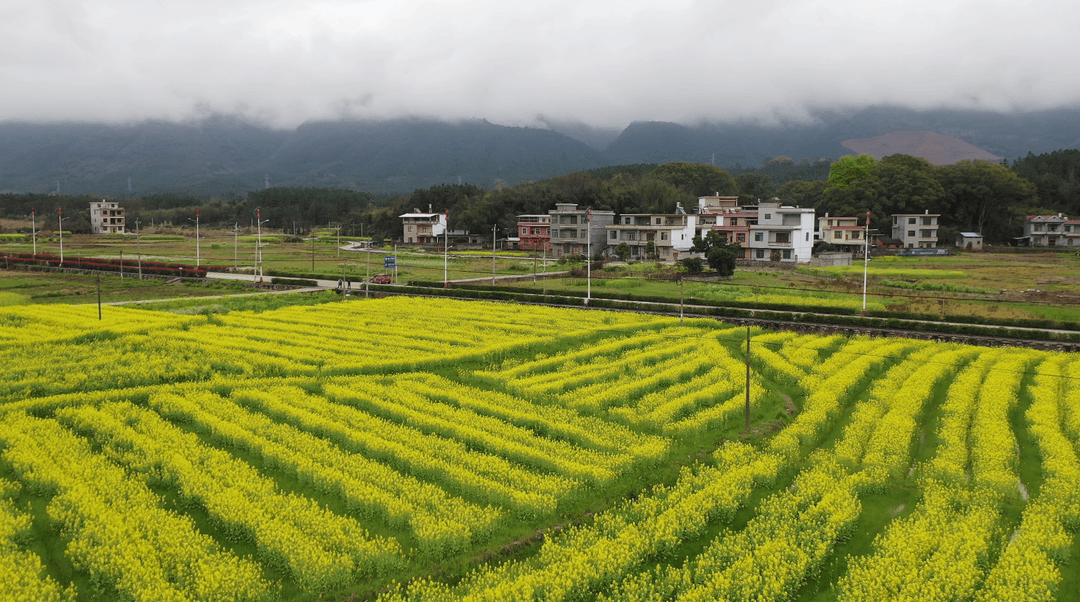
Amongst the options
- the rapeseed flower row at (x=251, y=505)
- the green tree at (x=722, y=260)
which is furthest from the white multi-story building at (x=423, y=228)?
the rapeseed flower row at (x=251, y=505)

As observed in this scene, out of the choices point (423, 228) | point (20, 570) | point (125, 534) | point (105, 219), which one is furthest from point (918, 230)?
point (105, 219)

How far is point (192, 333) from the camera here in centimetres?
3475

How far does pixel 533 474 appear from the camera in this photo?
59.0ft

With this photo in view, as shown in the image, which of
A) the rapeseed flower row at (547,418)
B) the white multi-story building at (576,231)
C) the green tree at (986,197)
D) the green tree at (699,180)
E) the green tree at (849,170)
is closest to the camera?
the rapeseed flower row at (547,418)

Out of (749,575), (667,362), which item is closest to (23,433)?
(749,575)

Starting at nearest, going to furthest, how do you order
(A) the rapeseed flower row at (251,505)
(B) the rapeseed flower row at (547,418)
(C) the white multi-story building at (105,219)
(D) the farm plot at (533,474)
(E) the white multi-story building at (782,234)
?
1. (D) the farm plot at (533,474)
2. (A) the rapeseed flower row at (251,505)
3. (B) the rapeseed flower row at (547,418)
4. (E) the white multi-story building at (782,234)
5. (C) the white multi-story building at (105,219)

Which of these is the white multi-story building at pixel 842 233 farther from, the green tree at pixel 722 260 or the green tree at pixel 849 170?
the green tree at pixel 722 260

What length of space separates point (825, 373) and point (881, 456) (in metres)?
9.12

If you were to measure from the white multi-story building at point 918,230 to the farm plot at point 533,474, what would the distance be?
73.9 metres

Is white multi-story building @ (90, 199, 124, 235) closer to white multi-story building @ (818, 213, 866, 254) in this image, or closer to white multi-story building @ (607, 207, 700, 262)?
white multi-story building @ (607, 207, 700, 262)

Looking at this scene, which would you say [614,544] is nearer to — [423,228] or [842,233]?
[842,233]

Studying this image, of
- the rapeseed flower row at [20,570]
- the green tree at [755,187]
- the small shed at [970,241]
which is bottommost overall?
the rapeseed flower row at [20,570]

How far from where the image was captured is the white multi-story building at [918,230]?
96688mm

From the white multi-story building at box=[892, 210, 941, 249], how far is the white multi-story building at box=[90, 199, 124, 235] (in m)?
128
